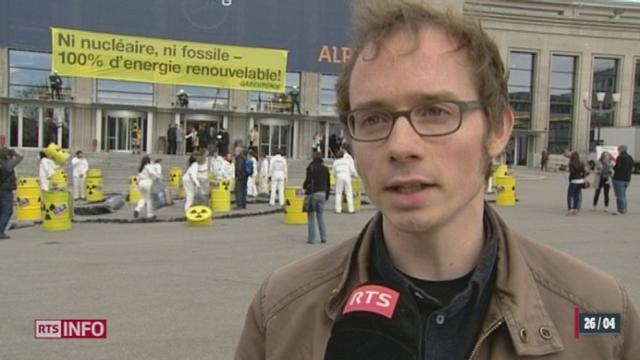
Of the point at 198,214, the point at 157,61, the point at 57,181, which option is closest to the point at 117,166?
the point at 157,61

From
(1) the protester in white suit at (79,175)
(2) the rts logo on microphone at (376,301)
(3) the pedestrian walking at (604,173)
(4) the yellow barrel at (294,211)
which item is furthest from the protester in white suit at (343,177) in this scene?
(2) the rts logo on microphone at (376,301)

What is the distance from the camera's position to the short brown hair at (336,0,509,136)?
5.24ft

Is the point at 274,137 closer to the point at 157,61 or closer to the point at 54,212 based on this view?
the point at 157,61

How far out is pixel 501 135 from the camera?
1.71 meters

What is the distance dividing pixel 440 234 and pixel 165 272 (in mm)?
7518

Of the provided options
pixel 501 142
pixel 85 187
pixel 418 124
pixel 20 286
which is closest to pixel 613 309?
pixel 501 142

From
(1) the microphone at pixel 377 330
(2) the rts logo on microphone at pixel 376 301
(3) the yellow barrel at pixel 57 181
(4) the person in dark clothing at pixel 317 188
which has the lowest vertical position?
(3) the yellow barrel at pixel 57 181

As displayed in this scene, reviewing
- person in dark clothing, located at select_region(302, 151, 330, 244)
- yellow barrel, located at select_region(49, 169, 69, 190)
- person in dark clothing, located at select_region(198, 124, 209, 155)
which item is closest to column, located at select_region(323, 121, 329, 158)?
person in dark clothing, located at select_region(198, 124, 209, 155)

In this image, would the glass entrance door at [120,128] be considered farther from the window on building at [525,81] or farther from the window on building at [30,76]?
the window on building at [525,81]

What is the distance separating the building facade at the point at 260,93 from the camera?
120 ft

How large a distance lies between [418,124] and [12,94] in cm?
4235

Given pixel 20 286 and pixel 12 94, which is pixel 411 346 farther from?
pixel 12 94

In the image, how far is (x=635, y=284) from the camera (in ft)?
24.9

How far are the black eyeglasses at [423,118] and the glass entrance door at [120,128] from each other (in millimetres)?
41022
